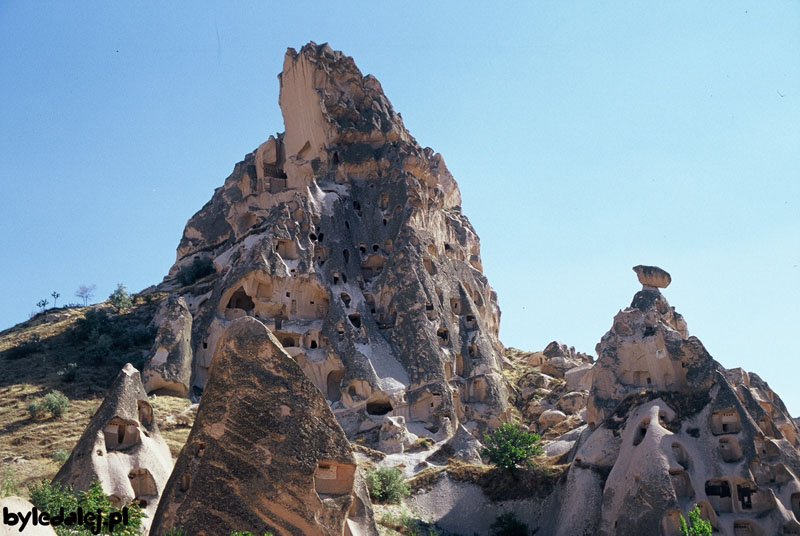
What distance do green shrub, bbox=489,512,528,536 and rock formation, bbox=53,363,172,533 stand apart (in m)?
12.2

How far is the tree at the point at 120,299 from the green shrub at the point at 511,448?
3345cm

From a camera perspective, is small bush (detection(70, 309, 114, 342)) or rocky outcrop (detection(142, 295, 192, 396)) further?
small bush (detection(70, 309, 114, 342))

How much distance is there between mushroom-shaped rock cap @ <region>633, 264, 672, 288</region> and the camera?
40406 millimetres

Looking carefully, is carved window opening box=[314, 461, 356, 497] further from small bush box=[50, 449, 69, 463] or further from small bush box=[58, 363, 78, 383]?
small bush box=[58, 363, 78, 383]

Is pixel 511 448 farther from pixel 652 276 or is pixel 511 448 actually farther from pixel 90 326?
pixel 90 326

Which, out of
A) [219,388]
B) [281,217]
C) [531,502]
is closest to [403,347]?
[281,217]

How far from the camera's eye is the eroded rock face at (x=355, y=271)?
49812 millimetres

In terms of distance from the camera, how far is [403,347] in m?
51.6

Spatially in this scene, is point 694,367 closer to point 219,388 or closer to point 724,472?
point 724,472

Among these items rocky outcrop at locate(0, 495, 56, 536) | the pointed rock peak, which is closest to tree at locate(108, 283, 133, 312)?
the pointed rock peak

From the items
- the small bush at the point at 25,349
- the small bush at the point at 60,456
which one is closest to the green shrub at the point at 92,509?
the small bush at the point at 60,456

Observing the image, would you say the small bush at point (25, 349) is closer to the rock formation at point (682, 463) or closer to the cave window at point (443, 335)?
the cave window at point (443, 335)

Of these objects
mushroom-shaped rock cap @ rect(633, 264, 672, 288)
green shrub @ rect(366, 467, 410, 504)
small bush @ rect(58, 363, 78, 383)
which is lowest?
green shrub @ rect(366, 467, 410, 504)

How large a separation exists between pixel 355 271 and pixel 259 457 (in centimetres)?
3930
